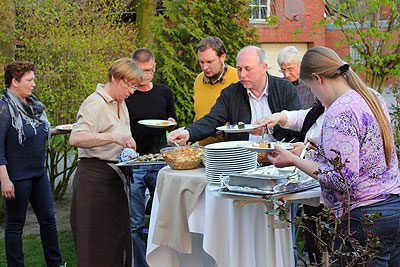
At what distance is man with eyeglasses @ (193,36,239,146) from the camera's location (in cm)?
490

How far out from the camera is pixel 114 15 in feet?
29.2

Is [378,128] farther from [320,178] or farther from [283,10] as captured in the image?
[283,10]

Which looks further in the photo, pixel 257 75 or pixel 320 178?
pixel 257 75

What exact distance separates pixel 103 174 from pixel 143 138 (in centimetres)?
91

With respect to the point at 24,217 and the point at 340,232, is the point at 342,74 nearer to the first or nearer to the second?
the point at 340,232

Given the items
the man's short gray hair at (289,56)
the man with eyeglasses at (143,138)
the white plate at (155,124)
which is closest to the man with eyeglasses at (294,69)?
the man's short gray hair at (289,56)

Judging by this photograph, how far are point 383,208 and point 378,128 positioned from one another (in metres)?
0.42

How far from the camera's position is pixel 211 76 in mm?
4969

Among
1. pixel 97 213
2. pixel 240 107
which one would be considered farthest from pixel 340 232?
pixel 97 213

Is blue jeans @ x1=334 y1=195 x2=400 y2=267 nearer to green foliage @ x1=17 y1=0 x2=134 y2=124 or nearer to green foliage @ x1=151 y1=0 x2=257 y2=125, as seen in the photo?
green foliage @ x1=151 y1=0 x2=257 y2=125

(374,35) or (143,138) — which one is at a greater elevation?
(374,35)

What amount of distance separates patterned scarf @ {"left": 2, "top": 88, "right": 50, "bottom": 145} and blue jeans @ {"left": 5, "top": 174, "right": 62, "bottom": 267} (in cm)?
45

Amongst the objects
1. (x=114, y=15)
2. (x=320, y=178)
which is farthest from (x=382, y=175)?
(x=114, y=15)

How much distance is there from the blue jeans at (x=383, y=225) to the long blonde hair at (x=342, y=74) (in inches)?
8.5
